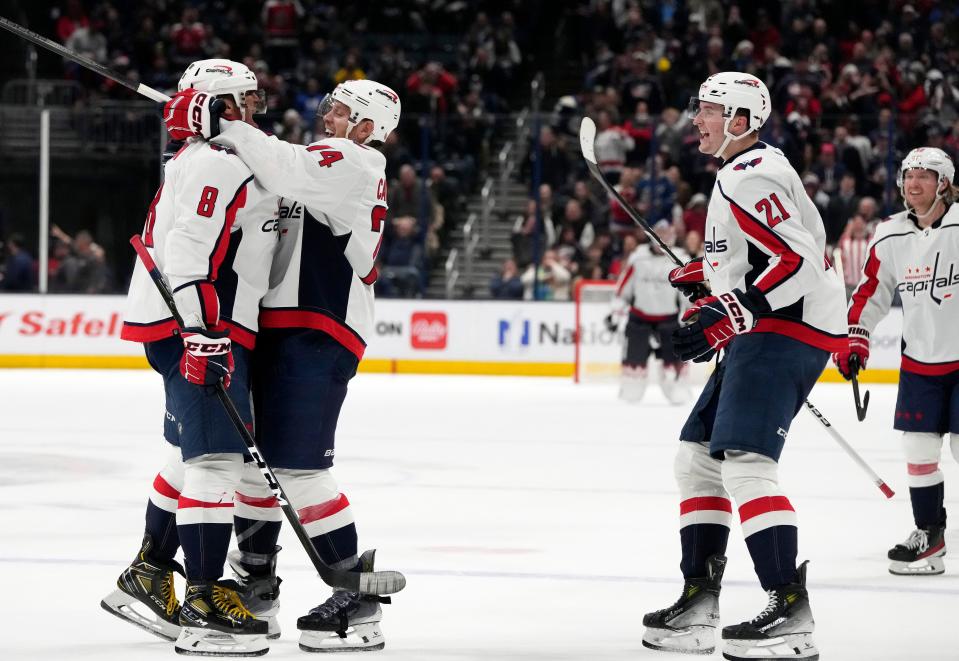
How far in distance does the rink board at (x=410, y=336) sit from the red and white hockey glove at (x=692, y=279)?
937cm

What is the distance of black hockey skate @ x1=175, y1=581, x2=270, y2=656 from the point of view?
354cm

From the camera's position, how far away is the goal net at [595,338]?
42.8 ft

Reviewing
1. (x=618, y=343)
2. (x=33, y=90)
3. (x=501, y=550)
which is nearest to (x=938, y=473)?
(x=501, y=550)

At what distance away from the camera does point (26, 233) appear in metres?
13.8

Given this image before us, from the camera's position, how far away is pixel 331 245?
377 centimetres

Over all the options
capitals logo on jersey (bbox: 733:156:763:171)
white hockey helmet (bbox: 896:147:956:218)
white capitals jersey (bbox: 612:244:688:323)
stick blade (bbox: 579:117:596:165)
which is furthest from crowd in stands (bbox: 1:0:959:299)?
capitals logo on jersey (bbox: 733:156:763:171)

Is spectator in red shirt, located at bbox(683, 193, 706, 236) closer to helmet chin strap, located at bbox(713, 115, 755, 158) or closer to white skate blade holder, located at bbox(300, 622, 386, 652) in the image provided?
helmet chin strap, located at bbox(713, 115, 755, 158)

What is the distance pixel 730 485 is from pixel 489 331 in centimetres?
998

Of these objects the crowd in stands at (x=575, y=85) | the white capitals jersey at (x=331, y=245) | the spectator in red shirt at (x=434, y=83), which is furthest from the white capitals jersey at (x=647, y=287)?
the white capitals jersey at (x=331, y=245)

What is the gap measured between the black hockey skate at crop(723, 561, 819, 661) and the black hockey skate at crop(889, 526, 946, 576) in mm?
1381

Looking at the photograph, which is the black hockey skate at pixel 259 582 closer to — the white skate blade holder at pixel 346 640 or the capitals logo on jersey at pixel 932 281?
the white skate blade holder at pixel 346 640

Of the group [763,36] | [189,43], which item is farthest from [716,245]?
[189,43]

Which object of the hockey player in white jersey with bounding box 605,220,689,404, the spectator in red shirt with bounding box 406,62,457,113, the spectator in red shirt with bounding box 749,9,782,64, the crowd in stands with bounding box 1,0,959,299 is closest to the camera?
the hockey player in white jersey with bounding box 605,220,689,404

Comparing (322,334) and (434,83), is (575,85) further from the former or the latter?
(322,334)
